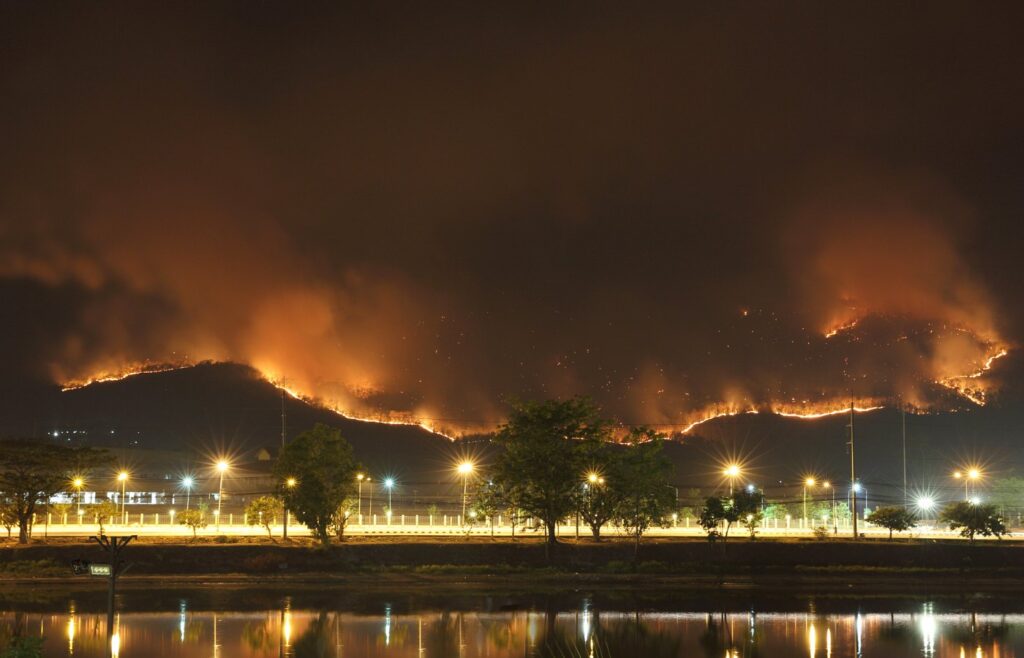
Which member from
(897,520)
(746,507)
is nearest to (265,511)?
(746,507)

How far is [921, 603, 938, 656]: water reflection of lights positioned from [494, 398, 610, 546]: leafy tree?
76.8 feet

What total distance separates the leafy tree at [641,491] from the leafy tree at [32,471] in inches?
1502

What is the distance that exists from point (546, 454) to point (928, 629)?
1123 inches

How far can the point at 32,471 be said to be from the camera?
2854 inches

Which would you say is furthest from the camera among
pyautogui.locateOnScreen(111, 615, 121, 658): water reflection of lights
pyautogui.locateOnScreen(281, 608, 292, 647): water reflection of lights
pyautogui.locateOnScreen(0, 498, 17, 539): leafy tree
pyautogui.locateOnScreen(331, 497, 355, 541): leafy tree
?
pyautogui.locateOnScreen(0, 498, 17, 539): leafy tree

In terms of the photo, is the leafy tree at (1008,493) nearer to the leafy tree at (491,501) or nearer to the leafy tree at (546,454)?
the leafy tree at (546,454)

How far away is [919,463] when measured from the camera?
6324 inches

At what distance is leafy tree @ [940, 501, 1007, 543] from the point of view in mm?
71250

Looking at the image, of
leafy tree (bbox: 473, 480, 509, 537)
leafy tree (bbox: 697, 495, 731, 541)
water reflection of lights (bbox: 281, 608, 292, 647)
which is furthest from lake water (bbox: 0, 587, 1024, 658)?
leafy tree (bbox: 473, 480, 509, 537)

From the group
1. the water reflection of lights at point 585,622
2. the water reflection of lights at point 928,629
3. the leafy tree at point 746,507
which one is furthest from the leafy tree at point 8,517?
the water reflection of lights at point 928,629

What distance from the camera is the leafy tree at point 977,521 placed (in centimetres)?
7125

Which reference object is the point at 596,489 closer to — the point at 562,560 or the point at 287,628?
the point at 562,560

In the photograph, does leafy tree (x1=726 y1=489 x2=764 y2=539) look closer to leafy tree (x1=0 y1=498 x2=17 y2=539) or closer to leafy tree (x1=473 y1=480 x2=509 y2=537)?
leafy tree (x1=473 y1=480 x2=509 y2=537)

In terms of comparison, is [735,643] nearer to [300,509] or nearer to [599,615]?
[599,615]
